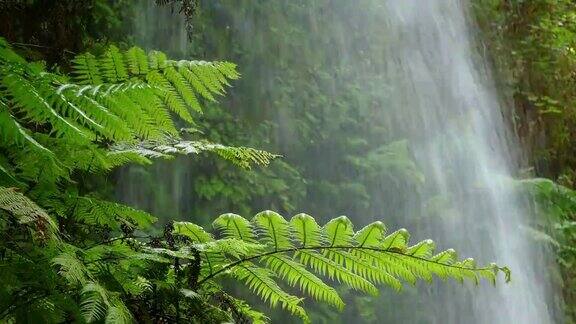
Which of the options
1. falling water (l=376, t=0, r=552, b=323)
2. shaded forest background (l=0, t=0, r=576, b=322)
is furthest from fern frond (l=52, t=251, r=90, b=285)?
falling water (l=376, t=0, r=552, b=323)

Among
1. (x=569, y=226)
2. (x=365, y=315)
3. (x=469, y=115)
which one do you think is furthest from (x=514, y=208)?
(x=365, y=315)

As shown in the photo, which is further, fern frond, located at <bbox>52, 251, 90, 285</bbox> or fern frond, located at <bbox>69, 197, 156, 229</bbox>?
fern frond, located at <bbox>69, 197, 156, 229</bbox>

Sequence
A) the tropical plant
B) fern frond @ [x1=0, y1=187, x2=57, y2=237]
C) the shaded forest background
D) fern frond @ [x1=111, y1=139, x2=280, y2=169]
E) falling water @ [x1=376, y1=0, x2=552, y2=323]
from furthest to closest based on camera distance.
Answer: falling water @ [x1=376, y1=0, x2=552, y2=323], the shaded forest background, fern frond @ [x1=111, y1=139, x2=280, y2=169], the tropical plant, fern frond @ [x1=0, y1=187, x2=57, y2=237]

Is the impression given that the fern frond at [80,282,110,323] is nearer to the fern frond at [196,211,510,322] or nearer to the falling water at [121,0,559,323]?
the fern frond at [196,211,510,322]

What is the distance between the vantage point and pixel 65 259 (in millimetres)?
1145

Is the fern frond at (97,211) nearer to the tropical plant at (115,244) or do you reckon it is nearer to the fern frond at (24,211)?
the tropical plant at (115,244)

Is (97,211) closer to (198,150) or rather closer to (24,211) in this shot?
(198,150)

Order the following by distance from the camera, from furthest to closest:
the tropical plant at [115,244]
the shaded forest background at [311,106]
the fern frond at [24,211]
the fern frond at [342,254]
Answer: the shaded forest background at [311,106], the fern frond at [342,254], the tropical plant at [115,244], the fern frond at [24,211]

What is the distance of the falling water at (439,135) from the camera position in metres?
6.66

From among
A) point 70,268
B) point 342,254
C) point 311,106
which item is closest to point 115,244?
point 70,268

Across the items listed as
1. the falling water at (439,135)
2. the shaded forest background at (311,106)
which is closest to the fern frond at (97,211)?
the shaded forest background at (311,106)

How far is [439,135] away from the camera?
7.97 meters

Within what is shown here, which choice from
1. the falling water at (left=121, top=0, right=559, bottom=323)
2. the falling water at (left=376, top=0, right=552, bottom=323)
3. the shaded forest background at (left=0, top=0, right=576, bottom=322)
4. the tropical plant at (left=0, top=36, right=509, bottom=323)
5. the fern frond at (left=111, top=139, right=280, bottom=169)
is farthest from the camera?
the falling water at (left=376, top=0, right=552, bottom=323)

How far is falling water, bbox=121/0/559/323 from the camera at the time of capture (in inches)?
262
